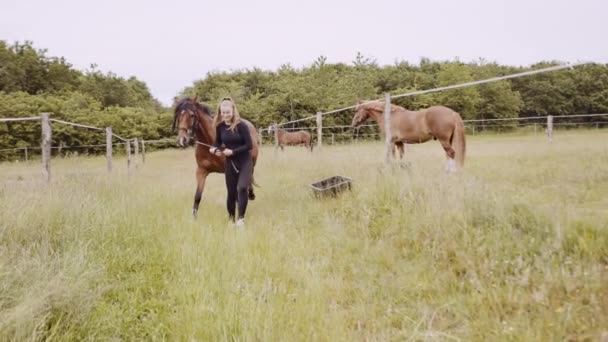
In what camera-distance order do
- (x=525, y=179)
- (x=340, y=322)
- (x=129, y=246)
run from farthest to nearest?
(x=525, y=179) → (x=129, y=246) → (x=340, y=322)

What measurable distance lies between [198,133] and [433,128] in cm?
526

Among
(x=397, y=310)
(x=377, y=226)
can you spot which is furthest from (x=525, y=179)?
(x=397, y=310)

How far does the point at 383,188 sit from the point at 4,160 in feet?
81.9

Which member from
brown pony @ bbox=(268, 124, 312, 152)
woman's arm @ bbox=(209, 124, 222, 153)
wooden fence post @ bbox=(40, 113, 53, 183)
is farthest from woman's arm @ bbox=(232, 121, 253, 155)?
brown pony @ bbox=(268, 124, 312, 152)

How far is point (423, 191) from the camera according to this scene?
4297mm

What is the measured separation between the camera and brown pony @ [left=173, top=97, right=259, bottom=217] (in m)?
5.55

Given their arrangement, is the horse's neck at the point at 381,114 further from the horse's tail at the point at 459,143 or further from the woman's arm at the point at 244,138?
the woman's arm at the point at 244,138

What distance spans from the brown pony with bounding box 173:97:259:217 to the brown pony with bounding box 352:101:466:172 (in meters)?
4.41

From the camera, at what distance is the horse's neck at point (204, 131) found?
19.2 ft

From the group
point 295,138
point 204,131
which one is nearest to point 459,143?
point 204,131

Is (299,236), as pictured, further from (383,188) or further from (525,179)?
(525,179)

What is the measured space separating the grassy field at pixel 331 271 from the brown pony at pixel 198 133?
1.42m

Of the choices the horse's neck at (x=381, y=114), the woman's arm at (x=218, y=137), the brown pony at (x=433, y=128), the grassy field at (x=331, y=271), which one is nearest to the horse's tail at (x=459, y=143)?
the brown pony at (x=433, y=128)

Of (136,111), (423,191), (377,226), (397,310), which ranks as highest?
(136,111)
